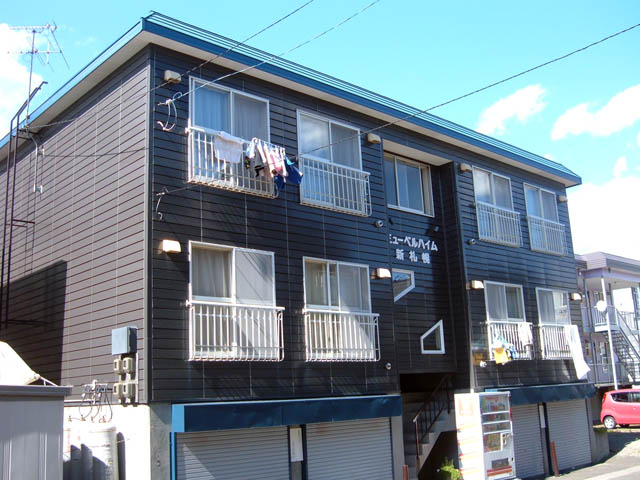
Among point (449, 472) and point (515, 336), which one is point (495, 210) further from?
point (449, 472)

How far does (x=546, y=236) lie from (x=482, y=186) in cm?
317

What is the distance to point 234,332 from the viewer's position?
40.3ft

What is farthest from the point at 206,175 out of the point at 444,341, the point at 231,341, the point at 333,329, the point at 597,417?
the point at 597,417

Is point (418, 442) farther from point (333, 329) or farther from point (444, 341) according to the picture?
point (333, 329)

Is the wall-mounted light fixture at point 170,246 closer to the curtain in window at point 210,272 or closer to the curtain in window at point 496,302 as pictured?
the curtain in window at point 210,272

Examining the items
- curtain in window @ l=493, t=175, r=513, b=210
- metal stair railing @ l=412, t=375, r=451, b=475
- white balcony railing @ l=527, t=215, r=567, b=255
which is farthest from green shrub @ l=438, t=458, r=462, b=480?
curtain in window @ l=493, t=175, r=513, b=210

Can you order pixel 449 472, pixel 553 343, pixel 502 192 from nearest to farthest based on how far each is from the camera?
pixel 449 472 → pixel 553 343 → pixel 502 192

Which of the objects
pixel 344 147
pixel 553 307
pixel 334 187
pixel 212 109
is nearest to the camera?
pixel 212 109

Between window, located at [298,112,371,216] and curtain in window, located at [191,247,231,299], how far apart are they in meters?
2.41

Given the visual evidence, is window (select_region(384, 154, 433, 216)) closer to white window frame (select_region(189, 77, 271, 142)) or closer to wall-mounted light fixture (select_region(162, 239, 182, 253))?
A: white window frame (select_region(189, 77, 271, 142))

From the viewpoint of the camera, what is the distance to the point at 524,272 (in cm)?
1997

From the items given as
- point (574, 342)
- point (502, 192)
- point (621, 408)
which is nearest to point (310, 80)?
point (502, 192)

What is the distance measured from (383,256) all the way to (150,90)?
6.37 m

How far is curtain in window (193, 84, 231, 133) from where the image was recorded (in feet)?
42.9
